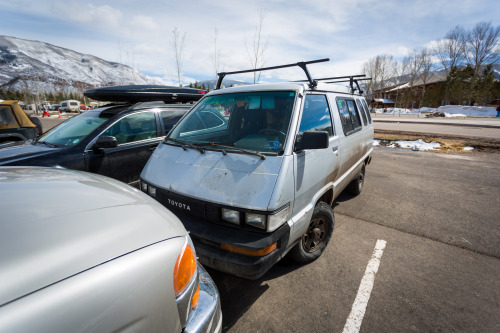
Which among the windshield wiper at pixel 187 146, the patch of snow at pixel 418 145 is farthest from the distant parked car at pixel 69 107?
the windshield wiper at pixel 187 146

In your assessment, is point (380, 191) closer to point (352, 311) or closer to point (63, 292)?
point (352, 311)

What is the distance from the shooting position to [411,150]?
984cm

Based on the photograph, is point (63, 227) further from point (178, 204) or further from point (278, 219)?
point (278, 219)

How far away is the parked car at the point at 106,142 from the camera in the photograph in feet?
11.0

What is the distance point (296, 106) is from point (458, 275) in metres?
2.63

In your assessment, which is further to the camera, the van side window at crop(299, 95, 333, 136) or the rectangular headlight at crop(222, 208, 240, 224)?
the van side window at crop(299, 95, 333, 136)

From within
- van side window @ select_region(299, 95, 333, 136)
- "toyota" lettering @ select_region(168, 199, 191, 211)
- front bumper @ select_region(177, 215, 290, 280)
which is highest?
van side window @ select_region(299, 95, 333, 136)

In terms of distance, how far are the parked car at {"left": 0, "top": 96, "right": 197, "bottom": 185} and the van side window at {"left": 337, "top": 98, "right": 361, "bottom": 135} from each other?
313cm

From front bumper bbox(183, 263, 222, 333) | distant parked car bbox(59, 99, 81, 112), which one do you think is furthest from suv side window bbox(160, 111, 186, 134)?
distant parked car bbox(59, 99, 81, 112)

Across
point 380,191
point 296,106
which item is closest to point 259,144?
point 296,106

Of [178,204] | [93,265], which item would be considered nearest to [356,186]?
[178,204]

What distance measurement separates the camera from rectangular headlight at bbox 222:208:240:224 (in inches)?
82.5

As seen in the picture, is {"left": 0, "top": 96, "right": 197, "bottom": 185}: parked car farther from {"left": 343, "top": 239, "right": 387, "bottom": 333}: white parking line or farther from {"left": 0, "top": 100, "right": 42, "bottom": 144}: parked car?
{"left": 343, "top": 239, "right": 387, "bottom": 333}: white parking line

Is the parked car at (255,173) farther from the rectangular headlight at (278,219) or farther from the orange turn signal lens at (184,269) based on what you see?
the orange turn signal lens at (184,269)
